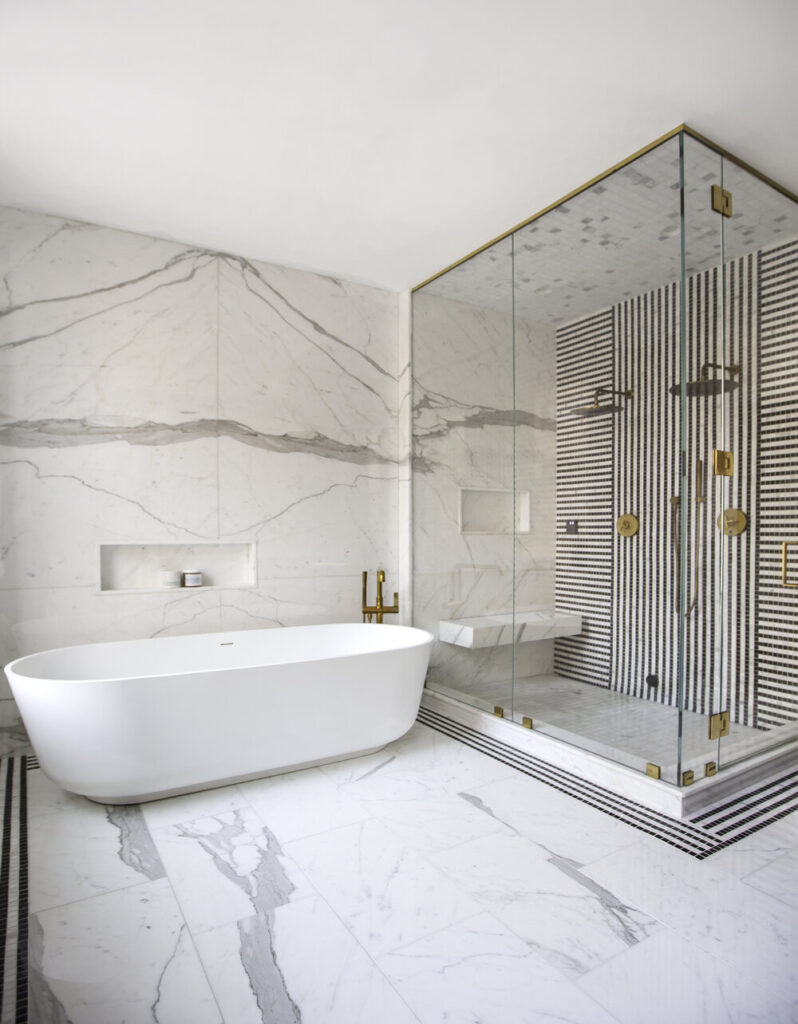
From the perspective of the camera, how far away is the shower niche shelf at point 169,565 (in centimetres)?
335

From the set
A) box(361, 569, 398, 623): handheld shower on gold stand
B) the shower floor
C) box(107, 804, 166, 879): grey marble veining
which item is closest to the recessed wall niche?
box(361, 569, 398, 623): handheld shower on gold stand

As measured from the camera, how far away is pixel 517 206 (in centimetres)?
308

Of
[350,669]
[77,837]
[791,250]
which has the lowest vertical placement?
[77,837]

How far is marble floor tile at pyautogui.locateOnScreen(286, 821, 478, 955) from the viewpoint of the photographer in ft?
5.78

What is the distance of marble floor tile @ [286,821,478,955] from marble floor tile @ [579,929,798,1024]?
432 millimetres

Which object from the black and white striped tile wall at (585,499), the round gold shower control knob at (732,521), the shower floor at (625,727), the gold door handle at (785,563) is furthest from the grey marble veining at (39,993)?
the gold door handle at (785,563)

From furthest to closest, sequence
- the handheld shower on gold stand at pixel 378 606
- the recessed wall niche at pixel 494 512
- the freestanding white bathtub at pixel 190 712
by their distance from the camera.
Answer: the handheld shower on gold stand at pixel 378 606
the recessed wall niche at pixel 494 512
the freestanding white bathtub at pixel 190 712

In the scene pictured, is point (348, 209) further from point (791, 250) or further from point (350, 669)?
point (350, 669)

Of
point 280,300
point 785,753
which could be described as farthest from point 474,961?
point 280,300

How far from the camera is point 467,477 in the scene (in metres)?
3.64

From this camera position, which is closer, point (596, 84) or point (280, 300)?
point (596, 84)

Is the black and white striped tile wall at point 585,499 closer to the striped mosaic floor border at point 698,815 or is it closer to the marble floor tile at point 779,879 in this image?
the striped mosaic floor border at point 698,815

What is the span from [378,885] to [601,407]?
2.05m

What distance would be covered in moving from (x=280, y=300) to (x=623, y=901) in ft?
11.1
